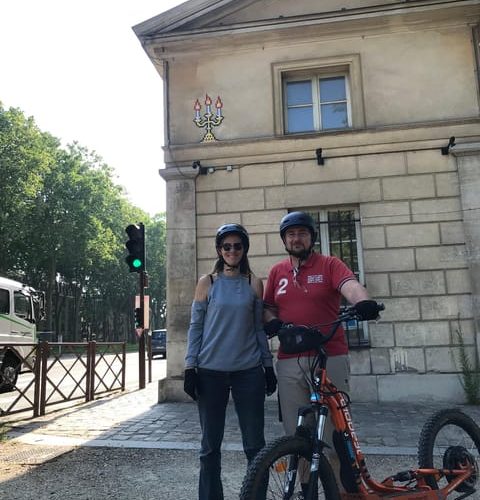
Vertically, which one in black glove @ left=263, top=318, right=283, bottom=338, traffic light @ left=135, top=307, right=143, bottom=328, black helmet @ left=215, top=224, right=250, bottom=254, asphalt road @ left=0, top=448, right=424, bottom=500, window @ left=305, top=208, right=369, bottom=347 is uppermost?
window @ left=305, top=208, right=369, bottom=347

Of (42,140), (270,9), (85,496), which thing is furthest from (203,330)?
(42,140)

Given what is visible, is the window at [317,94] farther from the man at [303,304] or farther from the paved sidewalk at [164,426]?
the man at [303,304]

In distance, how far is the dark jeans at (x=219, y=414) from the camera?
11.2ft

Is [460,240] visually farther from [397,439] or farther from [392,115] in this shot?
[397,439]

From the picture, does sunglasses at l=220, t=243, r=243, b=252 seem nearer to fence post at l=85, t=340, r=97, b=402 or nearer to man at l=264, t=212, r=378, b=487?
man at l=264, t=212, r=378, b=487

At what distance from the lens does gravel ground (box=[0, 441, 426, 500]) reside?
431 centimetres

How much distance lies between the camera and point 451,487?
3.44 m

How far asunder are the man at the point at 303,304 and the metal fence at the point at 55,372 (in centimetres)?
594

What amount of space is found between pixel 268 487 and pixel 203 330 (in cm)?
119

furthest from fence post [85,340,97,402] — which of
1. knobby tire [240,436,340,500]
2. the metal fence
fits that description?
knobby tire [240,436,340,500]

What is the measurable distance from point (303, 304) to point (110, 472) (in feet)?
9.50

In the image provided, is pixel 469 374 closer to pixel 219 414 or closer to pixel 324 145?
pixel 324 145

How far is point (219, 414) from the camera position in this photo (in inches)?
137

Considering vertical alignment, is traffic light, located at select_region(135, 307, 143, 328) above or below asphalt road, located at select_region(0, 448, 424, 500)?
above
